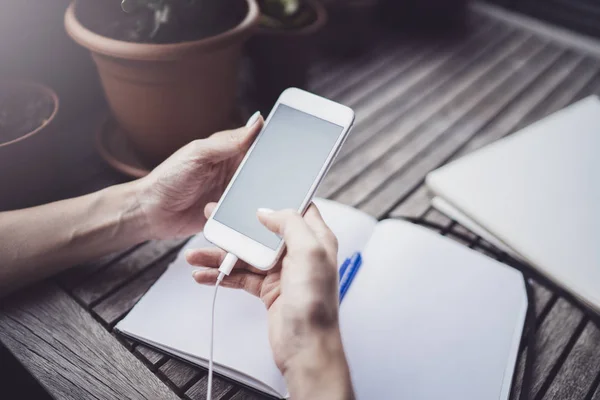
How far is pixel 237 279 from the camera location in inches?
26.4

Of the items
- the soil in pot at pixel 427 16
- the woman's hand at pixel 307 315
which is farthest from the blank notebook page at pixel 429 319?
the soil in pot at pixel 427 16

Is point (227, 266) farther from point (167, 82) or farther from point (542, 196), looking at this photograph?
point (542, 196)

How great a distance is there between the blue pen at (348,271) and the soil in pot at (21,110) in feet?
1.77

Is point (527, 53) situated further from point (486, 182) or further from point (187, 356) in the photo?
point (187, 356)

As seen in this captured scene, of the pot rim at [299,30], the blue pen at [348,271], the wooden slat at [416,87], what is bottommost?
the blue pen at [348,271]

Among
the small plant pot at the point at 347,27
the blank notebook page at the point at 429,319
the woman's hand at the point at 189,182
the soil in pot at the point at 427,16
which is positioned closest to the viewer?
the blank notebook page at the point at 429,319

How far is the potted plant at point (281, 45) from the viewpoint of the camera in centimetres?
104

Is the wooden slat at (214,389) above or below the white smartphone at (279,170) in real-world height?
below

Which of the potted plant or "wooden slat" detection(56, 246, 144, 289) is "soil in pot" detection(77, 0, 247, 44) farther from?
"wooden slat" detection(56, 246, 144, 289)

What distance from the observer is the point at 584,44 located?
1.35 metres

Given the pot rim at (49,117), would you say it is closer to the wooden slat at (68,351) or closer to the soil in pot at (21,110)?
the soil in pot at (21,110)

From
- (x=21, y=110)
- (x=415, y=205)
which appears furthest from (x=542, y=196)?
(x=21, y=110)

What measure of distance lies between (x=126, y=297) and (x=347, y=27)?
891 mm

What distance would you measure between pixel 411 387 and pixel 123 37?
73 cm
